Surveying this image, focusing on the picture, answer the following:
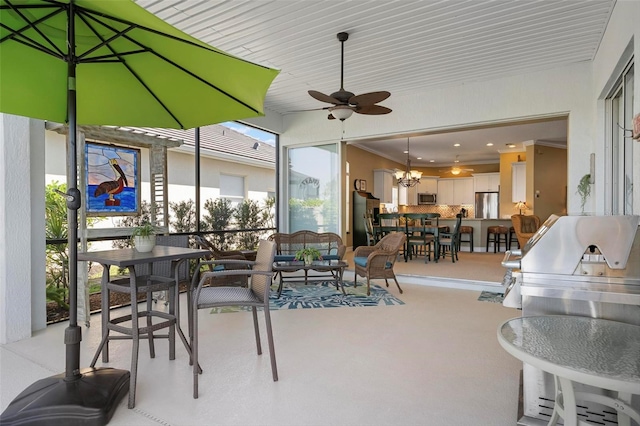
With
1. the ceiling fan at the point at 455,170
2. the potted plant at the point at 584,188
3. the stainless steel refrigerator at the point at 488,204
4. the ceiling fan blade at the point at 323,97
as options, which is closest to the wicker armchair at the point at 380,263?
the ceiling fan blade at the point at 323,97

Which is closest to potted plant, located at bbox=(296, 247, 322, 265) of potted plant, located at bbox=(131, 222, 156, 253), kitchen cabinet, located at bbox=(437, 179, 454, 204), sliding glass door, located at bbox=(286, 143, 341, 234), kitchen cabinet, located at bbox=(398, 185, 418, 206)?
sliding glass door, located at bbox=(286, 143, 341, 234)

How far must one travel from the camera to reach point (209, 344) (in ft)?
10.0

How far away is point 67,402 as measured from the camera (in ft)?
6.23

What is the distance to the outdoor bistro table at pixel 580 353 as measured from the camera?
1094 millimetres

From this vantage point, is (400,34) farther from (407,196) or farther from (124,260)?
(407,196)

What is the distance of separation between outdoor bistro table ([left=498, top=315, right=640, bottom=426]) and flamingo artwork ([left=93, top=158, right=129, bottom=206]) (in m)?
4.05

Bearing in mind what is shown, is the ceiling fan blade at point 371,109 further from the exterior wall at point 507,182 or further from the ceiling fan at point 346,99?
the exterior wall at point 507,182

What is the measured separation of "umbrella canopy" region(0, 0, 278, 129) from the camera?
1.82 meters

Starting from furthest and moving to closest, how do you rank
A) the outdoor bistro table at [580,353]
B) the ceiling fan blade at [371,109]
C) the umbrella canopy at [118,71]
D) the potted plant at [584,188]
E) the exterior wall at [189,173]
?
the potted plant at [584,188] < the ceiling fan blade at [371,109] < the exterior wall at [189,173] < the umbrella canopy at [118,71] < the outdoor bistro table at [580,353]

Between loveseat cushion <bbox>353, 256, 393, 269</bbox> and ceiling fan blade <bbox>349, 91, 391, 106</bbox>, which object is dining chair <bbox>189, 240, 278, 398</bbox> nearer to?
ceiling fan blade <bbox>349, 91, 391, 106</bbox>

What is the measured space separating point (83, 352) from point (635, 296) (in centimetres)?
367

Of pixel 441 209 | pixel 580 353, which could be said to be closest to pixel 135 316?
pixel 580 353

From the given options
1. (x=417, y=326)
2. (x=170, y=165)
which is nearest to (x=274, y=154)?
(x=170, y=165)

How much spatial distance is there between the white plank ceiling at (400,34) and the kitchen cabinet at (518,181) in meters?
A: 5.58
